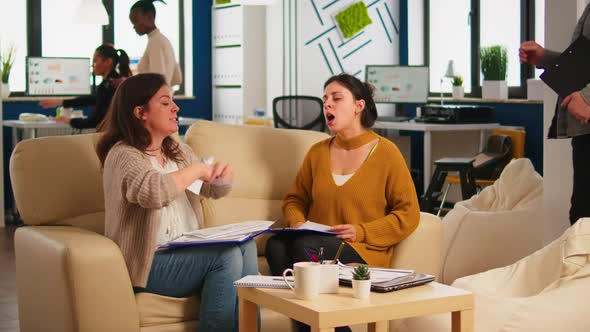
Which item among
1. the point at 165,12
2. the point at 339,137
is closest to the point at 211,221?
the point at 339,137

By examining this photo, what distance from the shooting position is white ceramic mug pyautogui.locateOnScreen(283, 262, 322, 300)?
2449 mm

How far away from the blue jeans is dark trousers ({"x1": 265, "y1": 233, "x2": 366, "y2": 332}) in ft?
0.76

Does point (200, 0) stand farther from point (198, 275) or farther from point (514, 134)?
point (198, 275)

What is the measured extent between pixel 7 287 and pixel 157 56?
293 centimetres

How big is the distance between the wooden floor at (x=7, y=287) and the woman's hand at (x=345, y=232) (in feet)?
5.20

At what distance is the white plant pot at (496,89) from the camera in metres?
7.67

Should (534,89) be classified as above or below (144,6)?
below

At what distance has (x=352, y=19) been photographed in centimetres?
867

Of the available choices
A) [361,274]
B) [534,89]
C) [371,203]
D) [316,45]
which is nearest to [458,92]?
[534,89]

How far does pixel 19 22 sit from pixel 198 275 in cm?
603

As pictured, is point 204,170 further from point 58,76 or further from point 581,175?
point 58,76

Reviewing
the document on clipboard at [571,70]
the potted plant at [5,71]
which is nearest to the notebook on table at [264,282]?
the document on clipboard at [571,70]

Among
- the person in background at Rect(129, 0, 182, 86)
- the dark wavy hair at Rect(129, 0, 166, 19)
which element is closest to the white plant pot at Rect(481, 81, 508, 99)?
the person in background at Rect(129, 0, 182, 86)

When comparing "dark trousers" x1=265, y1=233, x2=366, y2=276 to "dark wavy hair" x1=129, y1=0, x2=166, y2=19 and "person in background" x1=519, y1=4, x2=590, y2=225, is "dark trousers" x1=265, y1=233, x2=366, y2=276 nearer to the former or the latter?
"person in background" x1=519, y1=4, x2=590, y2=225
